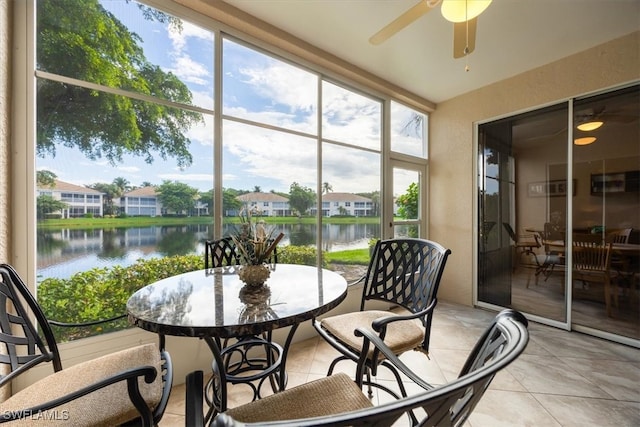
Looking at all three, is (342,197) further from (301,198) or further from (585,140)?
(585,140)

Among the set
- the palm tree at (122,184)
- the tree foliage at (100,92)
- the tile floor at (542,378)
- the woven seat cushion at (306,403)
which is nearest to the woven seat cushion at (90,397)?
the woven seat cushion at (306,403)

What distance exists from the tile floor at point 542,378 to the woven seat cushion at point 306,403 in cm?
109

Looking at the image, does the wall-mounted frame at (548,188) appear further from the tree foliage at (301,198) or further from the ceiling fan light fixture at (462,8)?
the tree foliage at (301,198)

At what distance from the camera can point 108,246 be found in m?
1.88

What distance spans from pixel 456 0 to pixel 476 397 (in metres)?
2.08

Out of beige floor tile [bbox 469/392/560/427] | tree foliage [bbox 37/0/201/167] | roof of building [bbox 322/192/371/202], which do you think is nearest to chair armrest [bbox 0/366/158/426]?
tree foliage [bbox 37/0/201/167]

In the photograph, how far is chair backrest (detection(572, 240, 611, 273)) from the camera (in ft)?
8.83

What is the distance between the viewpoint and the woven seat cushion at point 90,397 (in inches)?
34.9

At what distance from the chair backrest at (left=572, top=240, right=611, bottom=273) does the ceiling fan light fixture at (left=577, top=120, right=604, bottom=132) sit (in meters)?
1.22

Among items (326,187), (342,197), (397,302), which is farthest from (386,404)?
(342,197)

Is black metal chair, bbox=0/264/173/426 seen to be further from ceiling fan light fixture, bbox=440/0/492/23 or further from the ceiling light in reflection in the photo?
the ceiling light in reflection

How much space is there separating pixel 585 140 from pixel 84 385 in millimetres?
4473

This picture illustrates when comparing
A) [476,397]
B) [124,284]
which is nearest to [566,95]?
[476,397]

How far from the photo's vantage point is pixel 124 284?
192 centimetres
